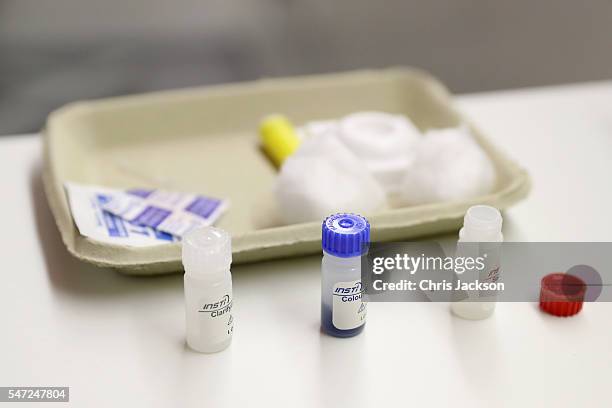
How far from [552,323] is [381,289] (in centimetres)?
14

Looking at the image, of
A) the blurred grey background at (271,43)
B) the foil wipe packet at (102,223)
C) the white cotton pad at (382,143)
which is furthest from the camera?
the blurred grey background at (271,43)

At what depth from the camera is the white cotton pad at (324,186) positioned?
702mm

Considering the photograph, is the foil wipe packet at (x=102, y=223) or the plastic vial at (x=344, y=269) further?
the foil wipe packet at (x=102, y=223)


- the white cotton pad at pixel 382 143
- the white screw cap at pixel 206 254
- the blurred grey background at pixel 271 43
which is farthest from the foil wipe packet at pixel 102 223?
the blurred grey background at pixel 271 43

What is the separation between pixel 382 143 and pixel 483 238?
244mm

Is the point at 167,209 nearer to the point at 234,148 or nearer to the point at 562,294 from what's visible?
the point at 234,148

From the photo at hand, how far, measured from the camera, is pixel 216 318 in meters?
0.59

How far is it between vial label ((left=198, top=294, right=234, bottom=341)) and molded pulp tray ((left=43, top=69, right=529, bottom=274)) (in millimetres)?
86

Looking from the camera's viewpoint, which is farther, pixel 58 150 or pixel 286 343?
pixel 58 150

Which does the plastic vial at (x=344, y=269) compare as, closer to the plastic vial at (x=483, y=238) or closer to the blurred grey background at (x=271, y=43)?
the plastic vial at (x=483, y=238)

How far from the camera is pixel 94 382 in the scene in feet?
1.93

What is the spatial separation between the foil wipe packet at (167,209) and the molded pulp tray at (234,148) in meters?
0.02

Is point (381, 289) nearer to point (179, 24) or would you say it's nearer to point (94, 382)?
point (94, 382)

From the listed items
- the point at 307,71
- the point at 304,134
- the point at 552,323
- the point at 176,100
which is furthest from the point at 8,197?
the point at 307,71
